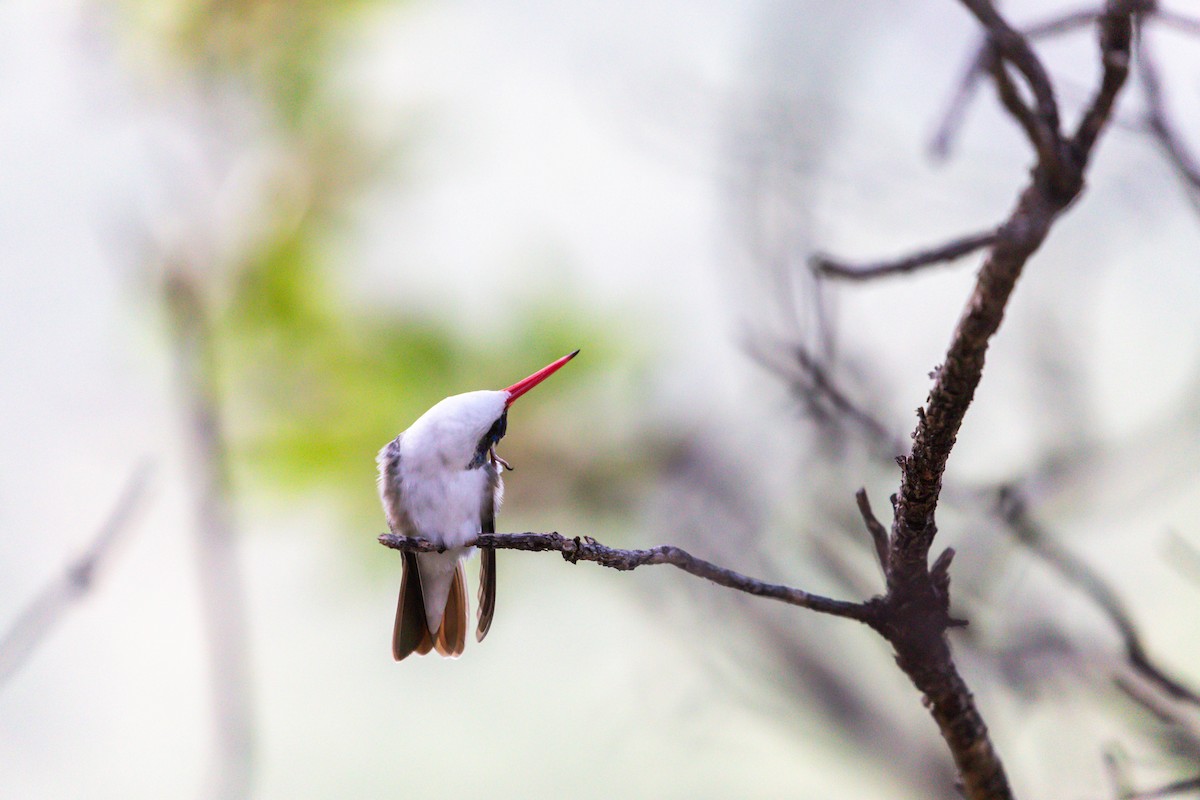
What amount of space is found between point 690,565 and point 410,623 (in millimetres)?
726

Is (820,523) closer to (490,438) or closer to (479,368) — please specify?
(490,438)

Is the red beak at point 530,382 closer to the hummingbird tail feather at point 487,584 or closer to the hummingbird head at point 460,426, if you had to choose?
the hummingbird head at point 460,426

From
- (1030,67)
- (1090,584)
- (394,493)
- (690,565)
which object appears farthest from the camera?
(394,493)

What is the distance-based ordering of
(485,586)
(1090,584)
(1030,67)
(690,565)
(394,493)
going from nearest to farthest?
1. (1030,67)
2. (690,565)
3. (1090,584)
4. (485,586)
5. (394,493)

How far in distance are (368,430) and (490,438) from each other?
752 mm

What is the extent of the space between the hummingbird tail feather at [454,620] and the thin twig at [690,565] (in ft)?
1.79

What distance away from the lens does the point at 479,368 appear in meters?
1.95

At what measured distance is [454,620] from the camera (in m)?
1.22

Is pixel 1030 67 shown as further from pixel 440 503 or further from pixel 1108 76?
pixel 440 503

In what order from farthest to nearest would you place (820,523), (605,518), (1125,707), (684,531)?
1. (605,518)
2. (684,531)
3. (820,523)
4. (1125,707)

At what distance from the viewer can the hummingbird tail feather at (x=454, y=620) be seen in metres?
1.19

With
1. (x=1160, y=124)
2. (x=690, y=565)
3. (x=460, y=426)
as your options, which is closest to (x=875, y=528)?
(x=690, y=565)

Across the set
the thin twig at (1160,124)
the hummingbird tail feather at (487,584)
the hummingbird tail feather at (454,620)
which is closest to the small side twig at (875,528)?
the thin twig at (1160,124)

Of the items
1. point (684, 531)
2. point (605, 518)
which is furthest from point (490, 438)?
point (605, 518)
